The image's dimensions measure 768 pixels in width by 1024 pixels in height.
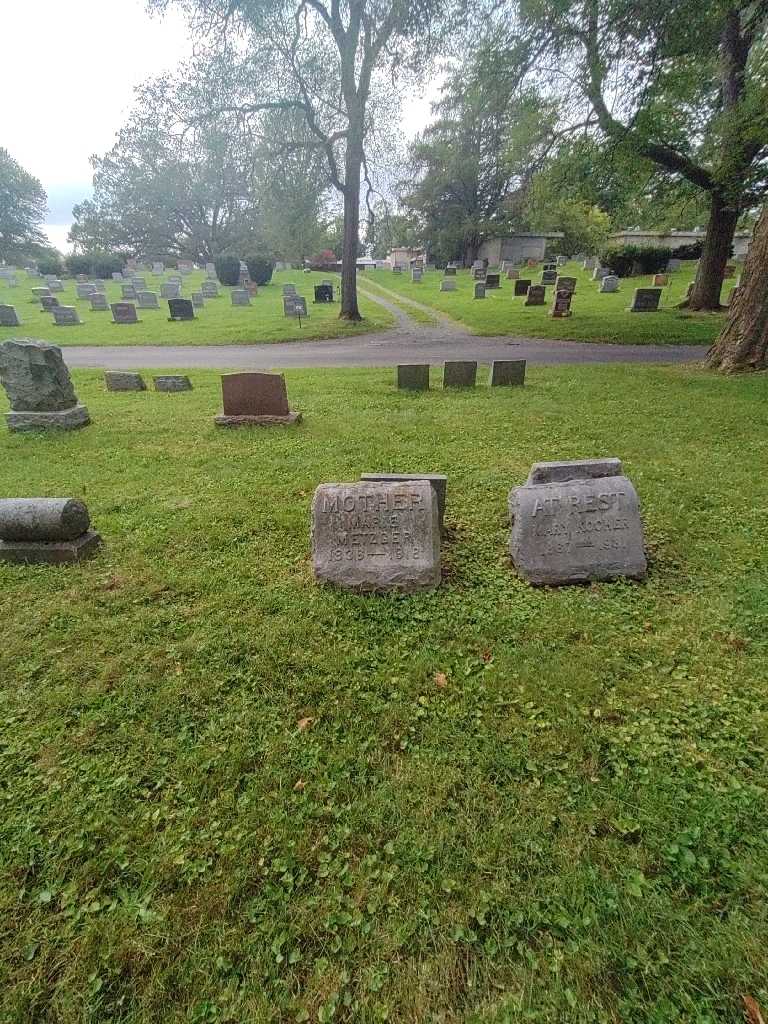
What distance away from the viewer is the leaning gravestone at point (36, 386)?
24.7 feet

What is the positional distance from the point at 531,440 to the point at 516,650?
4.44 meters

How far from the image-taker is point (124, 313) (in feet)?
67.4

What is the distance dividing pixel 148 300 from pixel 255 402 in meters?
21.1

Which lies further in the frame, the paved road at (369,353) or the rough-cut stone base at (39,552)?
the paved road at (369,353)

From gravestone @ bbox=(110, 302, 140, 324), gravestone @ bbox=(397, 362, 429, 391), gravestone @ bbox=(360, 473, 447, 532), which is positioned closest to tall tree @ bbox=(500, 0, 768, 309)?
gravestone @ bbox=(397, 362, 429, 391)

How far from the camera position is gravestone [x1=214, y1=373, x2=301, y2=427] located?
305 inches

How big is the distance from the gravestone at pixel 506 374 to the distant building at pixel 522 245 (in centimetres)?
4082

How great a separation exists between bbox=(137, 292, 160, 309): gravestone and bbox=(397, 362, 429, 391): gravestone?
2023 cm

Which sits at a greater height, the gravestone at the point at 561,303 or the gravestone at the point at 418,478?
the gravestone at the point at 561,303

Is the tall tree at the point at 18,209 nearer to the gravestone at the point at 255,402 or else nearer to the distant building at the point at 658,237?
the distant building at the point at 658,237

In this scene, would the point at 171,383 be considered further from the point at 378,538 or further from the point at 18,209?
the point at 18,209

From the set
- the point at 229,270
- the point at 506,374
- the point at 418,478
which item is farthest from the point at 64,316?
the point at 418,478

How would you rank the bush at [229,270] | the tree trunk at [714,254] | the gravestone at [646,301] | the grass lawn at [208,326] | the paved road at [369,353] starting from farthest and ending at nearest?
1. the bush at [229,270]
2. the gravestone at [646,301]
3. the grass lawn at [208,326]
4. the tree trunk at [714,254]
5. the paved road at [369,353]

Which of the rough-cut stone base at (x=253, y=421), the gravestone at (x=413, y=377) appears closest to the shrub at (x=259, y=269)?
the gravestone at (x=413, y=377)
